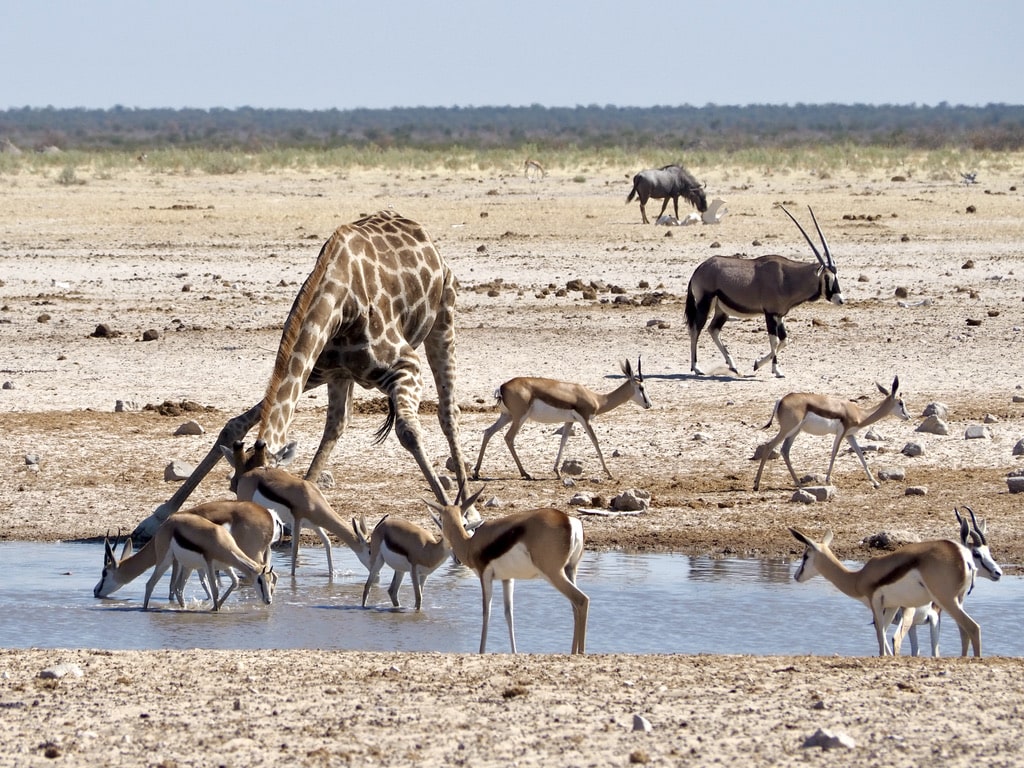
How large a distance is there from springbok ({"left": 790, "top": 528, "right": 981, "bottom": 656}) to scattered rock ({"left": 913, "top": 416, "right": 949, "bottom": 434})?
211 inches

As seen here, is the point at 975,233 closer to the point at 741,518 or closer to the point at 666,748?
the point at 741,518

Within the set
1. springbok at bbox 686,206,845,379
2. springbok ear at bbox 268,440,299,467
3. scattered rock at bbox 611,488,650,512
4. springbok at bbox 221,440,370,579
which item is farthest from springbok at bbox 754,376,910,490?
springbok at bbox 686,206,845,379

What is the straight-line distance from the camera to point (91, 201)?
3472 centimetres

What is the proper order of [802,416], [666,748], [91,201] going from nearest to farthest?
[666,748] → [802,416] → [91,201]

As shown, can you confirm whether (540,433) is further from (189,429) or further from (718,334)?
(718,334)

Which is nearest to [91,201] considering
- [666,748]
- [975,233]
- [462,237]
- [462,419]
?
[462,237]

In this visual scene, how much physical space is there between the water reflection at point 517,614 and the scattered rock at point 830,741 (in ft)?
8.96

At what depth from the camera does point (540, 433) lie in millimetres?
14234

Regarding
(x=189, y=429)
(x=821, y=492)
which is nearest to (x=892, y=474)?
(x=821, y=492)

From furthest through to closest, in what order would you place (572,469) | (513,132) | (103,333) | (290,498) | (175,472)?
(513,132), (103,333), (572,469), (175,472), (290,498)

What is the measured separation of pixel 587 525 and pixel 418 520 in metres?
1.12

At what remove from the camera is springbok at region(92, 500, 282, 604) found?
957 centimetres

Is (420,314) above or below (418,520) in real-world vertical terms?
above

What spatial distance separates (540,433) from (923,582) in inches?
261
